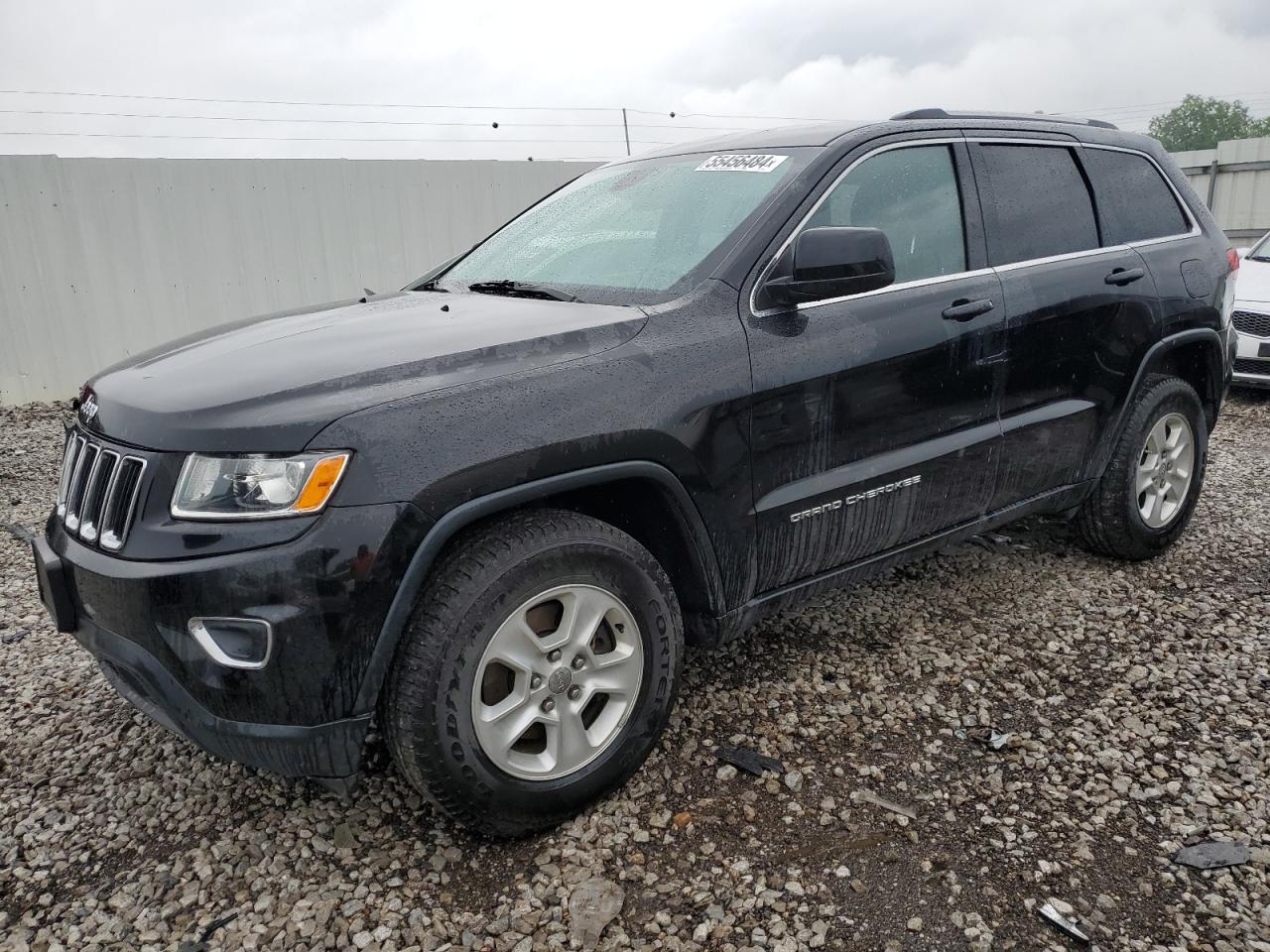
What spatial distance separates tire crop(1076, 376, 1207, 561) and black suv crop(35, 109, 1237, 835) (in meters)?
0.17

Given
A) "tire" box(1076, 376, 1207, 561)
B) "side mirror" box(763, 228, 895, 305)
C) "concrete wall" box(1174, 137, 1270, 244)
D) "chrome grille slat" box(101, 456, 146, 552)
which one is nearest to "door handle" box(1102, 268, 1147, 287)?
"tire" box(1076, 376, 1207, 561)

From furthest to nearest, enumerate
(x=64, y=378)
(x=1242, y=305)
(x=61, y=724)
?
(x=64, y=378), (x=1242, y=305), (x=61, y=724)

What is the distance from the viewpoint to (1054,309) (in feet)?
11.1

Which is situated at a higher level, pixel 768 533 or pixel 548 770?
pixel 768 533

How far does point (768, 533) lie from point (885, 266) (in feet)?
2.71

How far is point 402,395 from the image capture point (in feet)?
6.91

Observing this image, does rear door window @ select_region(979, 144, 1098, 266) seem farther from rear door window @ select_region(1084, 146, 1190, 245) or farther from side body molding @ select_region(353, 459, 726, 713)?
side body molding @ select_region(353, 459, 726, 713)

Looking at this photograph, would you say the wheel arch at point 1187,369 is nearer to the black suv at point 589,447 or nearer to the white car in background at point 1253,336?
the black suv at point 589,447

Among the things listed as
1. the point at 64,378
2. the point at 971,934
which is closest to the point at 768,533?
the point at 971,934

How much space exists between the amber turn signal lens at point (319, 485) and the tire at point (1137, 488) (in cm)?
316

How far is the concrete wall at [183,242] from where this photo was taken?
29.3ft

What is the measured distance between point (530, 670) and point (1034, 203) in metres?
→ 2.60

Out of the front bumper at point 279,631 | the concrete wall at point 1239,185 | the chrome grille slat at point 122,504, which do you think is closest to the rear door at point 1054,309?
the front bumper at point 279,631

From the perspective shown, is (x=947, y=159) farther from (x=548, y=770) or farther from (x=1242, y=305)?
(x=1242, y=305)
